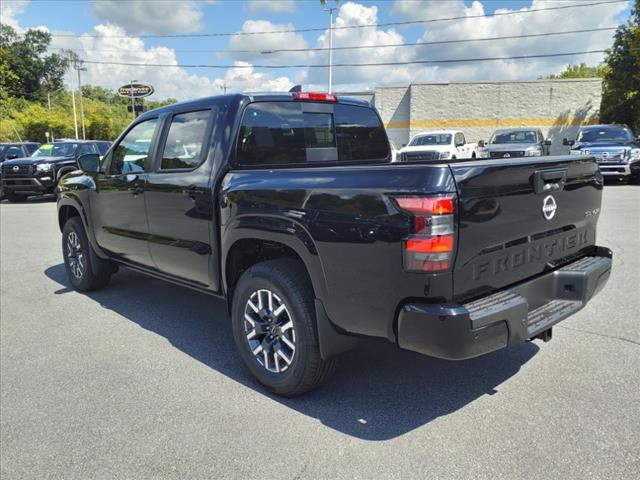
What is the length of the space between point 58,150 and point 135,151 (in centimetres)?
1409

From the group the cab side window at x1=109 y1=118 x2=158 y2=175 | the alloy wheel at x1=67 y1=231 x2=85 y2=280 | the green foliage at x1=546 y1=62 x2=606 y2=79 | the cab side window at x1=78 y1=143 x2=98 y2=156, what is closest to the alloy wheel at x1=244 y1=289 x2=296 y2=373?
the cab side window at x1=109 y1=118 x2=158 y2=175

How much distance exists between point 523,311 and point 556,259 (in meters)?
0.69

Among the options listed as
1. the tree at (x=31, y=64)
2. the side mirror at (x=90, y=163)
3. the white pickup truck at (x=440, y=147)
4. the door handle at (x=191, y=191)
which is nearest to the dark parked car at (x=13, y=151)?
the white pickup truck at (x=440, y=147)

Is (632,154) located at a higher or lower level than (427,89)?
lower

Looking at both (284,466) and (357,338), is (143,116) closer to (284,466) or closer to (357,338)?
(357,338)

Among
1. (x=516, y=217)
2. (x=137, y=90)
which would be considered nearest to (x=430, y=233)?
(x=516, y=217)

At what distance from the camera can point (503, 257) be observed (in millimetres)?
2746

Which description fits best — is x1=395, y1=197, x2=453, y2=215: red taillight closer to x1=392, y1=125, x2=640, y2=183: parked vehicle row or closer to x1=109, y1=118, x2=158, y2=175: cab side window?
x1=109, y1=118, x2=158, y2=175: cab side window

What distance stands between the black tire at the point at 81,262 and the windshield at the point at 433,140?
17211 millimetres

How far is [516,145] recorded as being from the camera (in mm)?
16328

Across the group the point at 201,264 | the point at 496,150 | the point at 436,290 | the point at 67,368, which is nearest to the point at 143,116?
the point at 201,264

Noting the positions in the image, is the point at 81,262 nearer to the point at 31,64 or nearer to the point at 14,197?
the point at 14,197

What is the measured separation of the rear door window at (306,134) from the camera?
147 inches

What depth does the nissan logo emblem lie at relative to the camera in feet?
9.62
